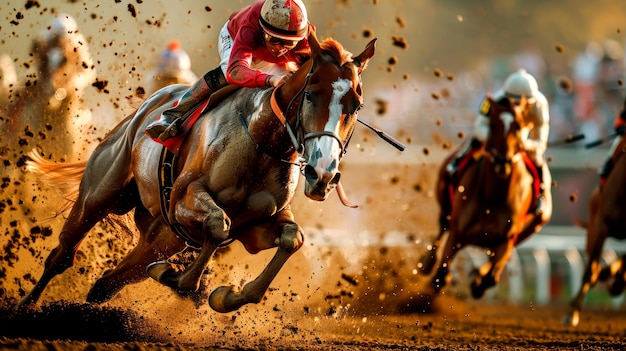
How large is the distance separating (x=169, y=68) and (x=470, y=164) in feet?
8.75

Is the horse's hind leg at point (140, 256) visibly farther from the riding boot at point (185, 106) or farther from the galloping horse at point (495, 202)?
the galloping horse at point (495, 202)

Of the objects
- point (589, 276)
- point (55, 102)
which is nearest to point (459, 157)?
point (589, 276)

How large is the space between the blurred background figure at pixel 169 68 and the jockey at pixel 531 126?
2.32m

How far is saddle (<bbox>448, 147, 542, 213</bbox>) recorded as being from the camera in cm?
939

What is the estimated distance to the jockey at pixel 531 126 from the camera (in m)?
9.33

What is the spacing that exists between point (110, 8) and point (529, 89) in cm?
441

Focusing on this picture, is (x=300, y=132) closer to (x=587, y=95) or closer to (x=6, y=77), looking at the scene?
(x=6, y=77)

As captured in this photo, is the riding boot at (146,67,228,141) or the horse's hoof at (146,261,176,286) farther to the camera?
the riding boot at (146,67,228,141)

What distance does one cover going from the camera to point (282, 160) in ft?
18.1

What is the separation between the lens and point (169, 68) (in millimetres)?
10000

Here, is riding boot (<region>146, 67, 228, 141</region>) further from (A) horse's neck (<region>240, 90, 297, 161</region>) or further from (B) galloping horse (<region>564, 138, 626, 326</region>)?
(B) galloping horse (<region>564, 138, 626, 326</region>)

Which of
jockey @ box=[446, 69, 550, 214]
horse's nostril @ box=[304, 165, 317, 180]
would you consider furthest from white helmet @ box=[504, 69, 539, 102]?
horse's nostril @ box=[304, 165, 317, 180]

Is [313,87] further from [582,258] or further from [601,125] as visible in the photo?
[601,125]

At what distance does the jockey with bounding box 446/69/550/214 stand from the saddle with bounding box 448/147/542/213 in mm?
24
